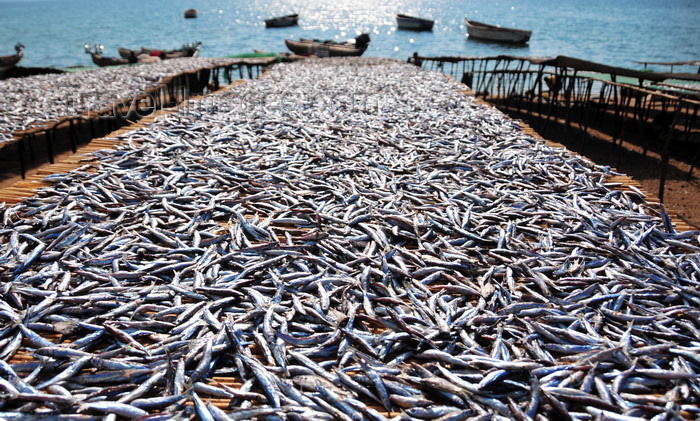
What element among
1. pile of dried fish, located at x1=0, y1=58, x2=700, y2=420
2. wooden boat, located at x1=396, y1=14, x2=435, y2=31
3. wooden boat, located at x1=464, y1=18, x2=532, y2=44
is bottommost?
pile of dried fish, located at x1=0, y1=58, x2=700, y2=420

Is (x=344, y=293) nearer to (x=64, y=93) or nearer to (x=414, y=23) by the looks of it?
(x=64, y=93)

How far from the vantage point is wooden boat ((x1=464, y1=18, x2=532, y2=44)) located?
162ft

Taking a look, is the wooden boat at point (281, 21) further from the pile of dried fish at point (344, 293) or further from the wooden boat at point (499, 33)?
the pile of dried fish at point (344, 293)

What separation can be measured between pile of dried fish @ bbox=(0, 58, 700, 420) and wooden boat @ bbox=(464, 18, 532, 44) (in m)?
50.1

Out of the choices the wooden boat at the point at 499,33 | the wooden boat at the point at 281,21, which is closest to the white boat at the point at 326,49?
the wooden boat at the point at 499,33

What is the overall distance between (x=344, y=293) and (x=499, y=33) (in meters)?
55.1

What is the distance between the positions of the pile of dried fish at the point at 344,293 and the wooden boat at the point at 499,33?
50134 mm

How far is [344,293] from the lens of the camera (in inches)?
133

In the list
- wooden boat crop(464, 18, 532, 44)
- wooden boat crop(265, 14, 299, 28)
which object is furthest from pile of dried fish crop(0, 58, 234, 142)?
wooden boat crop(265, 14, 299, 28)

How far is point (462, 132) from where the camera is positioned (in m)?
7.88

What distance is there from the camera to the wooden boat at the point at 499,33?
162 feet

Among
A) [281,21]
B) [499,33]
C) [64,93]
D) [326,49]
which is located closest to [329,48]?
[326,49]

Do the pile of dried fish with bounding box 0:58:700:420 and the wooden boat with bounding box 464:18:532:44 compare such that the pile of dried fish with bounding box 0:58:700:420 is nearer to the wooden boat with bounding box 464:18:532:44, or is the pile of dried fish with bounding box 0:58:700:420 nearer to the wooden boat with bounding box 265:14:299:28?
the wooden boat with bounding box 464:18:532:44

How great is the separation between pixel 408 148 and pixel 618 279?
4.01m
